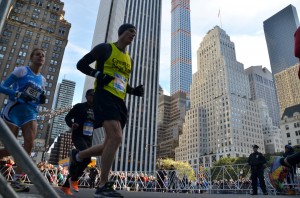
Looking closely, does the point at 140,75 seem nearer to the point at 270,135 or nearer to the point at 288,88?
the point at 270,135

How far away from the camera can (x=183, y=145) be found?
12144 cm

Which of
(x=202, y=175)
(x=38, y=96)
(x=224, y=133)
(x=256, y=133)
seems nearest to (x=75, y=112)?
(x=38, y=96)

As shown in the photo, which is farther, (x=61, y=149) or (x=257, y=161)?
(x=61, y=149)

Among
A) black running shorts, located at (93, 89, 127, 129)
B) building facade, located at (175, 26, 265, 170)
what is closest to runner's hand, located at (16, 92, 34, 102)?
black running shorts, located at (93, 89, 127, 129)

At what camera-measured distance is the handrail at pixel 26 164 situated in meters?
1.21

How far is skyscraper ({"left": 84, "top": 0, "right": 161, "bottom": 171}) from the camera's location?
8944cm

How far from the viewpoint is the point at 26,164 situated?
48.9 inches

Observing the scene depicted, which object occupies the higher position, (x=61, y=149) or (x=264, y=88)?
(x=264, y=88)

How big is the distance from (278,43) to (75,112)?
211 metres

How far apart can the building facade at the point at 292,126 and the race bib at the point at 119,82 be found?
9373 cm

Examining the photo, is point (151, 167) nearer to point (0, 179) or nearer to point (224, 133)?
point (224, 133)

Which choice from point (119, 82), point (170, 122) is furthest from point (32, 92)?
point (170, 122)

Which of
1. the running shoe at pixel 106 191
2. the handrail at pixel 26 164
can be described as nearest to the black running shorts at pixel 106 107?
the running shoe at pixel 106 191

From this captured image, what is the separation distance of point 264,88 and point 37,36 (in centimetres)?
14794
